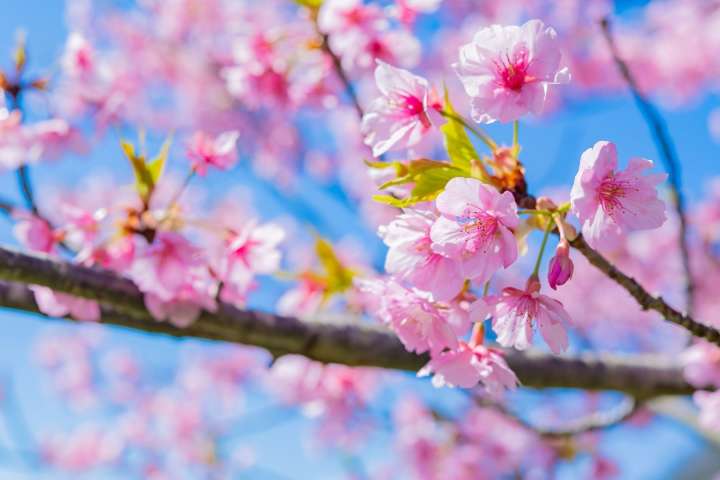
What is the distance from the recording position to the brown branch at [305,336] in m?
1.52

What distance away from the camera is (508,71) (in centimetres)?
114

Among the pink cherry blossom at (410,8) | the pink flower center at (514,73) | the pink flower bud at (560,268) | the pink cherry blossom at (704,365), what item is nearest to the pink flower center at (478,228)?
the pink flower bud at (560,268)

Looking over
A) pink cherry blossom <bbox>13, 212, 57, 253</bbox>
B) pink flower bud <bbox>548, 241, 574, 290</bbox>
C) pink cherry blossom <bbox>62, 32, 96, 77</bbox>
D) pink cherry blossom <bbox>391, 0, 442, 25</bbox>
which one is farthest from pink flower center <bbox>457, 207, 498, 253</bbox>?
pink cherry blossom <bbox>62, 32, 96, 77</bbox>

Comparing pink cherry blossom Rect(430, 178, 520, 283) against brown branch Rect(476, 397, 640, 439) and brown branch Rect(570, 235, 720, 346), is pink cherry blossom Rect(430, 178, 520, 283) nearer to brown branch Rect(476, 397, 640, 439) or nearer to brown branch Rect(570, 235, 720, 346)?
brown branch Rect(570, 235, 720, 346)

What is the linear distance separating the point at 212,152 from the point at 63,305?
530mm

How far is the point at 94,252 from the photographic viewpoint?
1.62 meters

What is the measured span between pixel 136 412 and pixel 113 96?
7033 millimetres

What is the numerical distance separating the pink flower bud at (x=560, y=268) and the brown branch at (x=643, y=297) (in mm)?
68

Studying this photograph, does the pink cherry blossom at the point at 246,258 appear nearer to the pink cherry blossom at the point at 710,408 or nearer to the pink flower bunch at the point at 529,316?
the pink flower bunch at the point at 529,316

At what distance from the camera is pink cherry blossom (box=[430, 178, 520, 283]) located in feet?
3.49

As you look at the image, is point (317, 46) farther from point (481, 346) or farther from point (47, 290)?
point (481, 346)

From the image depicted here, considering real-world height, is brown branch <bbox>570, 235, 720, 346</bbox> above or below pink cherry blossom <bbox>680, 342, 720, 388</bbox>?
above

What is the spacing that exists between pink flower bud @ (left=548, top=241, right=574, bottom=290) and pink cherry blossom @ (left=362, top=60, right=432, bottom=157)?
1.18 feet

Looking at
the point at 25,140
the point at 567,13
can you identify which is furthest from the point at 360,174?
the point at 25,140
